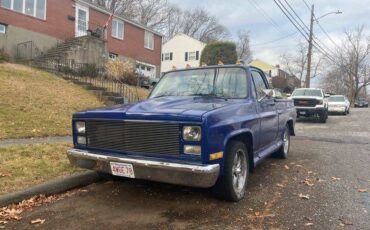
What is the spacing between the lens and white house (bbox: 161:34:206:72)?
52.8m

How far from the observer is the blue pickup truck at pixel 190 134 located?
4316mm

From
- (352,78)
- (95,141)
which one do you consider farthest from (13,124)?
(352,78)

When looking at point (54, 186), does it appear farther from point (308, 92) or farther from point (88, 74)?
point (308, 92)

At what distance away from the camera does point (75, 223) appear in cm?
436

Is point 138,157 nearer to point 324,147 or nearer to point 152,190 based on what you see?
point 152,190

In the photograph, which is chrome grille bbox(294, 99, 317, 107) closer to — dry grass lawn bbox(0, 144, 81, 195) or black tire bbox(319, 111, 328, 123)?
black tire bbox(319, 111, 328, 123)

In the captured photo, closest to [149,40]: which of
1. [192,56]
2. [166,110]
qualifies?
[192,56]

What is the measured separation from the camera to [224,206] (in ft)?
16.0

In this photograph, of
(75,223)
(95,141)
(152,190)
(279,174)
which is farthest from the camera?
(279,174)

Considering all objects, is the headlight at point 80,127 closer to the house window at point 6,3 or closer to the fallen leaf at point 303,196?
the fallen leaf at point 303,196

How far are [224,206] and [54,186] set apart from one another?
250 cm

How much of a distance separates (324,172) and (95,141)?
14.1 feet

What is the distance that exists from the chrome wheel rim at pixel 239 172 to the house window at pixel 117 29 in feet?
83.5

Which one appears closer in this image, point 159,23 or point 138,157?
point 138,157
